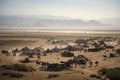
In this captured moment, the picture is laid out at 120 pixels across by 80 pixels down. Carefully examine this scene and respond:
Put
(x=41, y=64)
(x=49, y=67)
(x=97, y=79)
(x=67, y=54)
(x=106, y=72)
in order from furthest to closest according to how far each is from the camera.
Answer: (x=67, y=54) < (x=41, y=64) < (x=49, y=67) < (x=106, y=72) < (x=97, y=79)

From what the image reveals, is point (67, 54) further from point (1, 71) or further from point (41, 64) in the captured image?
point (1, 71)

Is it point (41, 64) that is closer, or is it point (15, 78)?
point (15, 78)

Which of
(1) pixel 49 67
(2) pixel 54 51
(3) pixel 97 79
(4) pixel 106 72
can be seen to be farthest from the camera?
(2) pixel 54 51

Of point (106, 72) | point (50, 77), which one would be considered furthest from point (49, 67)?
point (106, 72)

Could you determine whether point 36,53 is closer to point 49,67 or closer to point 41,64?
point 41,64

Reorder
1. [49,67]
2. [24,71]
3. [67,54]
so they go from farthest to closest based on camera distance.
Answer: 1. [67,54]
2. [49,67]
3. [24,71]

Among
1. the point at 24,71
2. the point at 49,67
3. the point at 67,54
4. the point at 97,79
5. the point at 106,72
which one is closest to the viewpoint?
the point at 97,79

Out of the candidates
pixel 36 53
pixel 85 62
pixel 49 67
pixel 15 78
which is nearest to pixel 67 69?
pixel 49 67

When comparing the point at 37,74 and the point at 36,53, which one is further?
the point at 36,53

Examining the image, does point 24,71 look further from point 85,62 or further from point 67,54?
point 67,54
